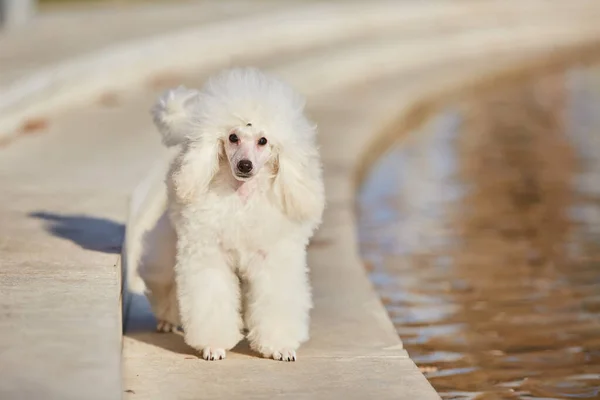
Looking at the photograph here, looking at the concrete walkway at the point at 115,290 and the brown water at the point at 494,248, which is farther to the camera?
the brown water at the point at 494,248

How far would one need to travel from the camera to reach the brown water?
5.47m

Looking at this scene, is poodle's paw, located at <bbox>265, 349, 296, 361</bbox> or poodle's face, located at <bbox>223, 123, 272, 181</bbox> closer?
poodle's face, located at <bbox>223, 123, 272, 181</bbox>

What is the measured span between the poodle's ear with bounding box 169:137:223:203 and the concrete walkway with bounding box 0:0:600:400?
1.42ft

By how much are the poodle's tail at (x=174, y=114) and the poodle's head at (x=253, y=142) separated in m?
0.16

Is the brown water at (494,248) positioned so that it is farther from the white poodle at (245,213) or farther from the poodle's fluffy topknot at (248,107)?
the poodle's fluffy topknot at (248,107)

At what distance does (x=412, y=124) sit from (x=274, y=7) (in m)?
4.43

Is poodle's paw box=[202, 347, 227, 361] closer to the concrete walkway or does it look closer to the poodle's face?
the concrete walkway

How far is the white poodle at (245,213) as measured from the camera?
15.9ft

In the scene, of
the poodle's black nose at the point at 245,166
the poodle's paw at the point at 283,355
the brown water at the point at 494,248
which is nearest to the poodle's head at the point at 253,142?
the poodle's black nose at the point at 245,166

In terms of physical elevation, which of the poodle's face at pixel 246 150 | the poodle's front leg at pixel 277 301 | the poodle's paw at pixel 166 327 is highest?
the poodle's face at pixel 246 150

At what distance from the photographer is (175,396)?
14.9 feet

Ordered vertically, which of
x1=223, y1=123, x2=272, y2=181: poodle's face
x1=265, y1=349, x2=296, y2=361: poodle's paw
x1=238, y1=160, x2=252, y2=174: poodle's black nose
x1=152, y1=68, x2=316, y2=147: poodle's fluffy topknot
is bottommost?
x1=265, y1=349, x2=296, y2=361: poodle's paw

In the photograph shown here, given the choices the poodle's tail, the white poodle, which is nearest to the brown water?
the white poodle

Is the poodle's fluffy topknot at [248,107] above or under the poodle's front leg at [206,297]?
above
